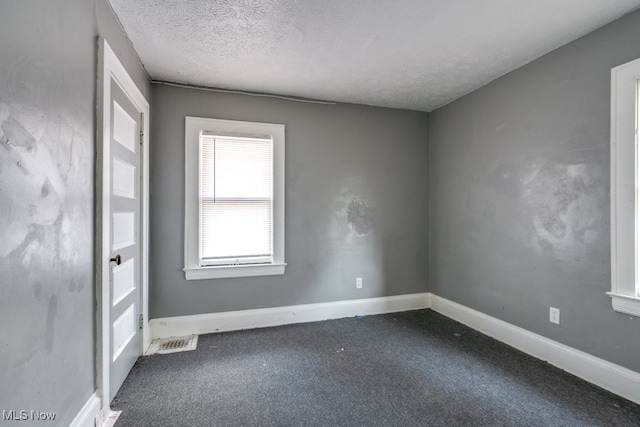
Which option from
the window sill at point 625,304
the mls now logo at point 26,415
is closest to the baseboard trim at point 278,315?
the mls now logo at point 26,415

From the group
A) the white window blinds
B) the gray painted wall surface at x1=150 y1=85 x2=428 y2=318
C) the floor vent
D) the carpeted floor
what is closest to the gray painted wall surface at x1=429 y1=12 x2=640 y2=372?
the carpeted floor

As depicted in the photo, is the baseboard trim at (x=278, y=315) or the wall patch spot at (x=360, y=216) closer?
the baseboard trim at (x=278, y=315)

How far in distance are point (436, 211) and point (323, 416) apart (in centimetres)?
266

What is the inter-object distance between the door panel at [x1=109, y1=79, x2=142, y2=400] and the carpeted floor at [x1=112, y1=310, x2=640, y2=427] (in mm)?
226

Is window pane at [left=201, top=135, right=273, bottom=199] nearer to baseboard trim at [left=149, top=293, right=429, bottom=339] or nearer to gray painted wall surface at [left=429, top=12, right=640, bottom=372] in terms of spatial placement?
baseboard trim at [left=149, top=293, right=429, bottom=339]

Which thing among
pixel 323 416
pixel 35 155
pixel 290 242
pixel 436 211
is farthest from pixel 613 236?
pixel 35 155

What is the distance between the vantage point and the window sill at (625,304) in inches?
73.1

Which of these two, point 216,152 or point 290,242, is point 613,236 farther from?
point 216,152

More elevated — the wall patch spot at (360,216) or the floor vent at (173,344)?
the wall patch spot at (360,216)

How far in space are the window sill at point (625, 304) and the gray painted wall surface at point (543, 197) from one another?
0.16 ft

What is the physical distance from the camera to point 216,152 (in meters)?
3.01

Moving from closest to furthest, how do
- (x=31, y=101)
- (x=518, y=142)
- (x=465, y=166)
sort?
(x=31, y=101), (x=518, y=142), (x=465, y=166)

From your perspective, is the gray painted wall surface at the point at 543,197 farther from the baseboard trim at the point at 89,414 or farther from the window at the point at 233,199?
the baseboard trim at the point at 89,414

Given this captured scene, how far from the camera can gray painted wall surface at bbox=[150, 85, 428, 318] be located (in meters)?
2.89
